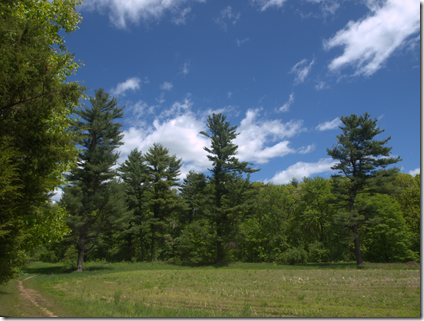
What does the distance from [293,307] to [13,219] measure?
8.80 m

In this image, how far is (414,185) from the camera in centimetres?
3850

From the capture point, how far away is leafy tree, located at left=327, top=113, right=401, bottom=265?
79.7ft

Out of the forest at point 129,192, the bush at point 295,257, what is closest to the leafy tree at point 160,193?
the forest at point 129,192

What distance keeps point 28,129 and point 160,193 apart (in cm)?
2885

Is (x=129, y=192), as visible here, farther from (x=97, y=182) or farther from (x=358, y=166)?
(x=358, y=166)

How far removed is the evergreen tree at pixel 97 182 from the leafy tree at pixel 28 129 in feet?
52.6

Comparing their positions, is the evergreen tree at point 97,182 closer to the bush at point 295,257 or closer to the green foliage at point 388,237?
the bush at point 295,257

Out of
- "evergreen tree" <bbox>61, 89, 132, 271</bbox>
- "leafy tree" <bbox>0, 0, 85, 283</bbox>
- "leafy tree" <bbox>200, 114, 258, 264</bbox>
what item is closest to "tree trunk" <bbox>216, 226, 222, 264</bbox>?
"leafy tree" <bbox>200, 114, 258, 264</bbox>

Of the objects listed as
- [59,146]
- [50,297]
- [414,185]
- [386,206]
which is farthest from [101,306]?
[414,185]

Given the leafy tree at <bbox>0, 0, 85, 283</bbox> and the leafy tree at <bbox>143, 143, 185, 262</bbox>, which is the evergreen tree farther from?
the leafy tree at <bbox>0, 0, 85, 283</bbox>

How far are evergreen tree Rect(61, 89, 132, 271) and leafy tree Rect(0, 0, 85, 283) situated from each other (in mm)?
16029

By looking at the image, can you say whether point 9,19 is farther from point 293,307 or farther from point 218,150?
point 218,150

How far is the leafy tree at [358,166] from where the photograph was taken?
24281 millimetres

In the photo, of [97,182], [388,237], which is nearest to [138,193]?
[97,182]
